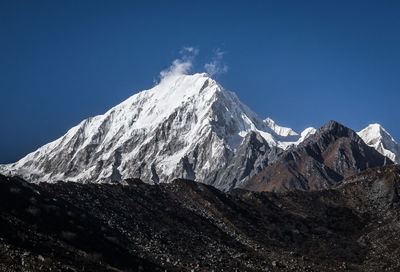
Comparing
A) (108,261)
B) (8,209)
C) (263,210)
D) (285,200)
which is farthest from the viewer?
(285,200)

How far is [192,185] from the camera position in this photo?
119375 mm

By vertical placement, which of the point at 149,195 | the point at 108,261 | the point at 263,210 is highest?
the point at 263,210

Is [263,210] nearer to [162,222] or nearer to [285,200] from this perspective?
[285,200]

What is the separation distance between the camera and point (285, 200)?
420 feet

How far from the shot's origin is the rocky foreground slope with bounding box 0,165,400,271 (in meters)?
53.6

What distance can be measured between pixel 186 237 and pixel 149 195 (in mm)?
22674

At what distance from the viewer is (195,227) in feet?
304

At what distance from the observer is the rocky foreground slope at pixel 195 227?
5357 centimetres

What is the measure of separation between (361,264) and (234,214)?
93.5ft

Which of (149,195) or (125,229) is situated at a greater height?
(149,195)

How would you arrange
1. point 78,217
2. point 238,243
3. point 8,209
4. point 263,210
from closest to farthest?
point 8,209 < point 78,217 < point 238,243 < point 263,210

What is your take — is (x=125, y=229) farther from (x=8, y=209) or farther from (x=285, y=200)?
(x=285, y=200)

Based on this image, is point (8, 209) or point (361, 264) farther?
point (361, 264)

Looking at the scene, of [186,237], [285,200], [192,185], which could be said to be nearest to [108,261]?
[186,237]
